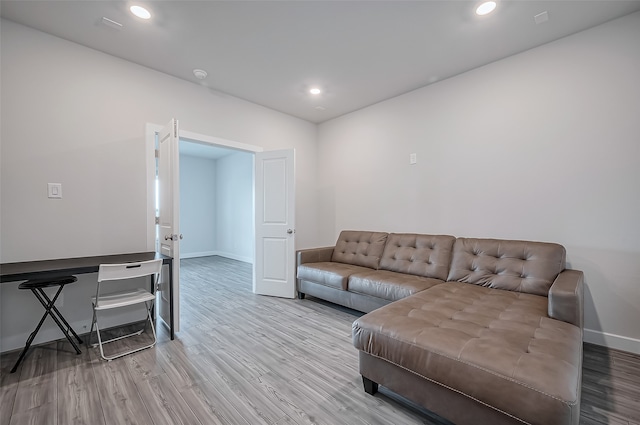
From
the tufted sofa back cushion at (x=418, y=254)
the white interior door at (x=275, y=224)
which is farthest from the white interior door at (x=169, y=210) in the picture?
the tufted sofa back cushion at (x=418, y=254)

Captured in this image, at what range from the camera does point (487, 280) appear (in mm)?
2523

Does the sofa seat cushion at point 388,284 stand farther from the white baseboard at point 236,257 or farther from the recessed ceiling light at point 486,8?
the white baseboard at point 236,257

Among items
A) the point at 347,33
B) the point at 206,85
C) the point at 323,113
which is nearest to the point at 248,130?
the point at 206,85

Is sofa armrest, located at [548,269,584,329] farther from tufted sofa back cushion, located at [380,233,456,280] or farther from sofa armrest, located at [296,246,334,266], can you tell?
sofa armrest, located at [296,246,334,266]

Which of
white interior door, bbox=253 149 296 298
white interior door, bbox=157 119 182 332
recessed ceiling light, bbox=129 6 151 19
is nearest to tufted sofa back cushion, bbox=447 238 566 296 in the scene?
white interior door, bbox=253 149 296 298

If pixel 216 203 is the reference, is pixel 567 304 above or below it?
below

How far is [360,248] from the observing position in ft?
12.1

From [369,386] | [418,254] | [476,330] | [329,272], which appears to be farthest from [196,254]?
[476,330]

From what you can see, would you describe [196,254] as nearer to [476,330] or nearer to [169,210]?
[169,210]

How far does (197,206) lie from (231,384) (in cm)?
615

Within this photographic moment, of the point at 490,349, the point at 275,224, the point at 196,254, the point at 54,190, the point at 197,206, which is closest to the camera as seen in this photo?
the point at 490,349

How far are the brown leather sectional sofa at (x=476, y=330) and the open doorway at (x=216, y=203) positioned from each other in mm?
4128

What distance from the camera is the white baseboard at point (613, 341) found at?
2197mm

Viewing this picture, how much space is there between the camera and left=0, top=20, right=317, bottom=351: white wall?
2250mm
